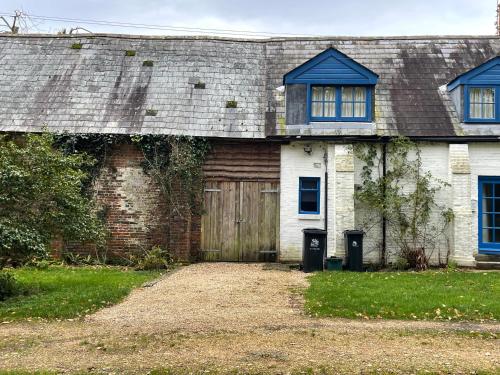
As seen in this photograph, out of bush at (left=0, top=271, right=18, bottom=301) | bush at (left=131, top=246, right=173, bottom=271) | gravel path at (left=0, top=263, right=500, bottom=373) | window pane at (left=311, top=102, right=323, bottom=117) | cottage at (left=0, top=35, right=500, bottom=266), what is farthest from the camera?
window pane at (left=311, top=102, right=323, bottom=117)

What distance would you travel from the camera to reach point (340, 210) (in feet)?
51.6

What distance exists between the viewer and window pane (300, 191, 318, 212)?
16.6 metres

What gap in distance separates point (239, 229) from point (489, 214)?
7.75 meters

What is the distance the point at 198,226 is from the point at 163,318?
7775 millimetres

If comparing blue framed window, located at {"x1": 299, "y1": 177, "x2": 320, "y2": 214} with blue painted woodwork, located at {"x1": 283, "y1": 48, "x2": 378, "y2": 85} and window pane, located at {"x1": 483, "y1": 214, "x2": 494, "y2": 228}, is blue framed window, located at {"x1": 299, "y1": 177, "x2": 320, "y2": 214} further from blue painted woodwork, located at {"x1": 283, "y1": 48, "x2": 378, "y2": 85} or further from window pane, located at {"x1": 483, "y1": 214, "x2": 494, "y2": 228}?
window pane, located at {"x1": 483, "y1": 214, "x2": 494, "y2": 228}

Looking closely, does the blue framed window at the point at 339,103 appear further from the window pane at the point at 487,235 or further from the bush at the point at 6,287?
the bush at the point at 6,287

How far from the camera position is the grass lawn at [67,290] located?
9.23 meters

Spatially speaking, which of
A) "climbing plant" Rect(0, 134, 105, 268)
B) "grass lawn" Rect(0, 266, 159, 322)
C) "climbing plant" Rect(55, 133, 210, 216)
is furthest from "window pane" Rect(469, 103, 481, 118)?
"climbing plant" Rect(0, 134, 105, 268)

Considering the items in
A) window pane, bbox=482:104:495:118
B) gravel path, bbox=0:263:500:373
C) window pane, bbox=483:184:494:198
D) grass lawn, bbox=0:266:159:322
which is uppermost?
window pane, bbox=482:104:495:118

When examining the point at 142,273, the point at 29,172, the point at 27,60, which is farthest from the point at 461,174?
the point at 27,60

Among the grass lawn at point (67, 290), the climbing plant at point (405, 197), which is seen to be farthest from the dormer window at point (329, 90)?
the grass lawn at point (67, 290)

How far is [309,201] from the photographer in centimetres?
1662

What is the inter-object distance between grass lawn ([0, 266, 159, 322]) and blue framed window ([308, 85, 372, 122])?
23.4 feet

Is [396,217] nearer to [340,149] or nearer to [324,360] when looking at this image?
[340,149]
